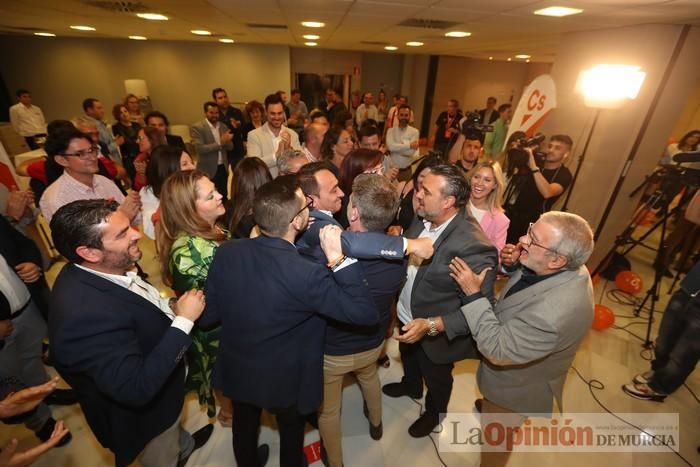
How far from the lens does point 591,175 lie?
3.93 m

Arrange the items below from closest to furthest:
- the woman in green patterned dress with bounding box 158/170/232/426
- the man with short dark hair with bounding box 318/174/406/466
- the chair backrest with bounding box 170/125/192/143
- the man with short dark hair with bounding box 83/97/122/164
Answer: the man with short dark hair with bounding box 318/174/406/466, the woman in green patterned dress with bounding box 158/170/232/426, the man with short dark hair with bounding box 83/97/122/164, the chair backrest with bounding box 170/125/192/143

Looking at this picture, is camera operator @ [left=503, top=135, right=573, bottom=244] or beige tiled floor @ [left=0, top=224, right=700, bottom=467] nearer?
beige tiled floor @ [left=0, top=224, right=700, bottom=467]

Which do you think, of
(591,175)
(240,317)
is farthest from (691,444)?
(240,317)

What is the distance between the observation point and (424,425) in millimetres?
2178

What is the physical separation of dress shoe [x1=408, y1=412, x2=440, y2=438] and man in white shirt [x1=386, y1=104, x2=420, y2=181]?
335 centimetres

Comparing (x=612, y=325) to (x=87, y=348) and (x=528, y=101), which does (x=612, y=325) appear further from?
(x=87, y=348)

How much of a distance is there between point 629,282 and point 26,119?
36.4ft

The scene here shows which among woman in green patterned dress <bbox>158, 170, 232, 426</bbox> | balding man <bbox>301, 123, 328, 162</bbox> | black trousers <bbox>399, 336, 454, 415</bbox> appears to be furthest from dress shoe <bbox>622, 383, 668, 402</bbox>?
balding man <bbox>301, 123, 328, 162</bbox>

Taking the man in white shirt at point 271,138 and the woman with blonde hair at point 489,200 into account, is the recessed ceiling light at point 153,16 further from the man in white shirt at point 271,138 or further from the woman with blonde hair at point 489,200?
the woman with blonde hair at point 489,200

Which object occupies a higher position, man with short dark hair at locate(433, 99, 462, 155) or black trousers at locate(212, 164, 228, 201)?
man with short dark hair at locate(433, 99, 462, 155)

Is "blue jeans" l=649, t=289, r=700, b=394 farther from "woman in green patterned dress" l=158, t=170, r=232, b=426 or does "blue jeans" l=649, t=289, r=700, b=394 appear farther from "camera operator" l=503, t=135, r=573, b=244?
"woman in green patterned dress" l=158, t=170, r=232, b=426

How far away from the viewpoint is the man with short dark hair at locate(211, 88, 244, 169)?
16.0ft

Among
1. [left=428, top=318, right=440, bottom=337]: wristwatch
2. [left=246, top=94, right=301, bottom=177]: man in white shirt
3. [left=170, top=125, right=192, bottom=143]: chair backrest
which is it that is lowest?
[left=170, top=125, right=192, bottom=143]: chair backrest

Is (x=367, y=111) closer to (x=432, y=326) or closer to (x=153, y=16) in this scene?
(x=153, y=16)
